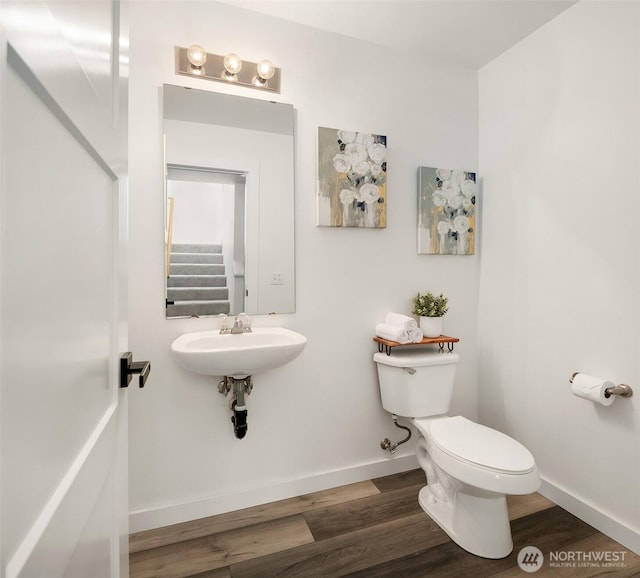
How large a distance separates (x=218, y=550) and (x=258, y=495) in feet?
1.07

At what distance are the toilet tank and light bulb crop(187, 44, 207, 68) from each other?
66.3 inches

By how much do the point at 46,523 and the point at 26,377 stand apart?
0.58 feet

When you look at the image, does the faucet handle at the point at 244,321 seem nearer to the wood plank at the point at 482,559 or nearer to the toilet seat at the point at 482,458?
the toilet seat at the point at 482,458

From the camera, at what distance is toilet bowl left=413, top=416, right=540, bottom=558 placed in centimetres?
138

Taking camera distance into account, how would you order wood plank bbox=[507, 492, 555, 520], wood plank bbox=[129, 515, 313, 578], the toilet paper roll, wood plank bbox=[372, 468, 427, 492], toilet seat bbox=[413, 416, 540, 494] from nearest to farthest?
toilet seat bbox=[413, 416, 540, 494], wood plank bbox=[129, 515, 313, 578], the toilet paper roll, wood plank bbox=[507, 492, 555, 520], wood plank bbox=[372, 468, 427, 492]

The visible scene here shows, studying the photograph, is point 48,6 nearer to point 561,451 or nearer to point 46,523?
point 46,523

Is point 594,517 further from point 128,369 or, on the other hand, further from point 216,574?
point 128,369

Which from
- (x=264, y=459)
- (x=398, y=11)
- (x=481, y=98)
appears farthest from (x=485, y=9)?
(x=264, y=459)

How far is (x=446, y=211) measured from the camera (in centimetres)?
223

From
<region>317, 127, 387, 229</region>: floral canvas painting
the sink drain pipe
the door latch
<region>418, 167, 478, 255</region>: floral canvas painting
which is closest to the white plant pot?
<region>418, 167, 478, 255</region>: floral canvas painting

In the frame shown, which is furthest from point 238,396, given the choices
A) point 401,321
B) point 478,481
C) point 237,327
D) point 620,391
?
point 620,391

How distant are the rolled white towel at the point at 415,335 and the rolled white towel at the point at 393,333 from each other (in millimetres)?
23

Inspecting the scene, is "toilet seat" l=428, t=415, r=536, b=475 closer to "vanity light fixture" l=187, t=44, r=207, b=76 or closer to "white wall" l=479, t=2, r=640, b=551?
"white wall" l=479, t=2, r=640, b=551

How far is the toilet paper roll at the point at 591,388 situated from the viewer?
5.20 ft
